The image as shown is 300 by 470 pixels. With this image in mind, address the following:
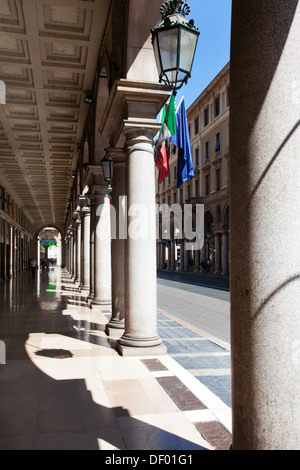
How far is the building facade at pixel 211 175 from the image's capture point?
36969mm

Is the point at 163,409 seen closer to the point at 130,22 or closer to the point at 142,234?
the point at 142,234

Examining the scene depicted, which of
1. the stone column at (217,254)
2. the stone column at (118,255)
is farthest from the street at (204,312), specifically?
the stone column at (217,254)

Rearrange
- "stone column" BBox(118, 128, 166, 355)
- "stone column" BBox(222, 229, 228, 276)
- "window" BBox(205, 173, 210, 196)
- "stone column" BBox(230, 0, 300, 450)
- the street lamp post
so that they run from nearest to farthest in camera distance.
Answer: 1. "stone column" BBox(230, 0, 300, 450)
2. the street lamp post
3. "stone column" BBox(118, 128, 166, 355)
4. "stone column" BBox(222, 229, 228, 276)
5. "window" BBox(205, 173, 210, 196)

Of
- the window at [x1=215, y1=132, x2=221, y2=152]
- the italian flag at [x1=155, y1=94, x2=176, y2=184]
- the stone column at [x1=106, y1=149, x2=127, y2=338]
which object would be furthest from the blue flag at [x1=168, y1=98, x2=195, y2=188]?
the window at [x1=215, y1=132, x2=221, y2=152]

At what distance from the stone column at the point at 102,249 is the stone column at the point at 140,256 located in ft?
17.1

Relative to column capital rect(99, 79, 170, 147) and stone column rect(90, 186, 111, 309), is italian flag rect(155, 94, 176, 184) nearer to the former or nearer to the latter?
column capital rect(99, 79, 170, 147)

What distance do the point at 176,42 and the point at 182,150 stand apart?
419 cm

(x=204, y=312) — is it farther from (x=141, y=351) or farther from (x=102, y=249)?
(x=141, y=351)

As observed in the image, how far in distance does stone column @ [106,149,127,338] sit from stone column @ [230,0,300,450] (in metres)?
6.06

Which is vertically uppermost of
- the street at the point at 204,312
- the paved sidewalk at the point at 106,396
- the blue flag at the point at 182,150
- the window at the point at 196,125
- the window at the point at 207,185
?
the window at the point at 196,125

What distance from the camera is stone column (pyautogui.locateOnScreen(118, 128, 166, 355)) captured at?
22.8ft

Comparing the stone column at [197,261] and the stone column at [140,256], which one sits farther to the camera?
the stone column at [197,261]

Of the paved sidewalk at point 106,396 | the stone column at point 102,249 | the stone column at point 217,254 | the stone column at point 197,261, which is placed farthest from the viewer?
the stone column at point 197,261

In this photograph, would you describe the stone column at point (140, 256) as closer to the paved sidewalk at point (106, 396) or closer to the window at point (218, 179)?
the paved sidewalk at point (106, 396)
